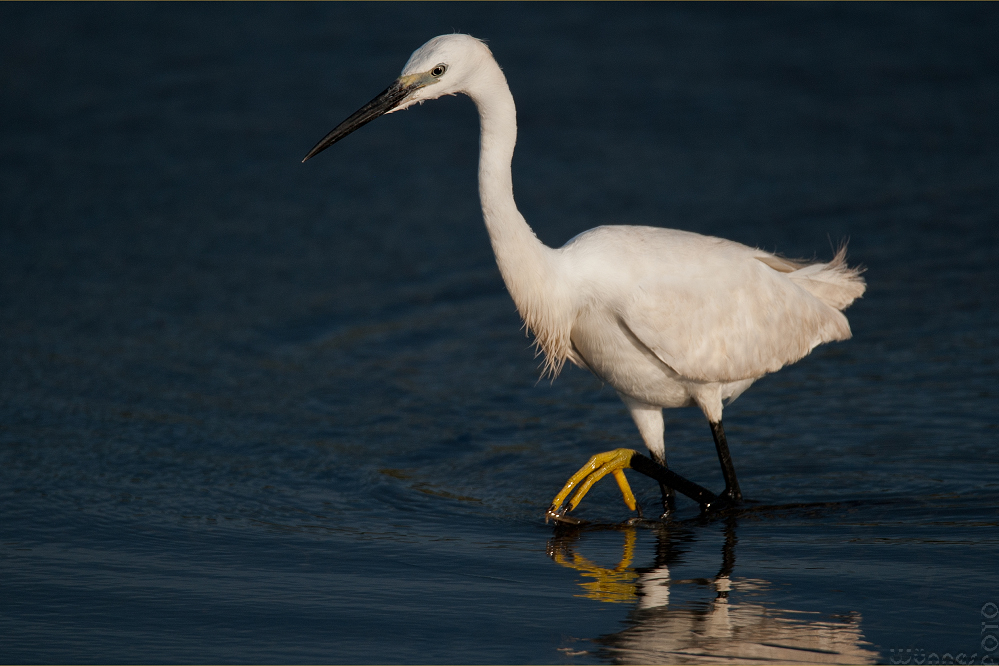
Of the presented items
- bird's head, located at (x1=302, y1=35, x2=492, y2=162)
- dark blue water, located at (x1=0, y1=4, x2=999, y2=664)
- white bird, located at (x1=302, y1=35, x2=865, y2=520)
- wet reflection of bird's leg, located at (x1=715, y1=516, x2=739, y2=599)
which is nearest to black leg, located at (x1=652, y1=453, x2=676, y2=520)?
white bird, located at (x1=302, y1=35, x2=865, y2=520)

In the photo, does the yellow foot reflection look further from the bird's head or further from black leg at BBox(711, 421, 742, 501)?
the bird's head

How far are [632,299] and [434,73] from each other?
57.6 inches

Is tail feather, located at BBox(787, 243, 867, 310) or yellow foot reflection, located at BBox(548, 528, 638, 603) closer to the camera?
yellow foot reflection, located at BBox(548, 528, 638, 603)

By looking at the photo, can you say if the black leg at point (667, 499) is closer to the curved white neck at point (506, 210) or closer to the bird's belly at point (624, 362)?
the bird's belly at point (624, 362)

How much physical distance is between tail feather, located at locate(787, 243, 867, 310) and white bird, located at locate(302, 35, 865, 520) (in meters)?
0.22

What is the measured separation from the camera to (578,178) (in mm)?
11680

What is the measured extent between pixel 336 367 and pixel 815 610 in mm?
4482

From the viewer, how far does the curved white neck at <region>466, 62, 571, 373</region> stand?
17.3ft

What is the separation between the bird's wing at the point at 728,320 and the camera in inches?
223

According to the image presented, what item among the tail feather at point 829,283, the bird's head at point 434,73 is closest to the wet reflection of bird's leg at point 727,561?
the tail feather at point 829,283

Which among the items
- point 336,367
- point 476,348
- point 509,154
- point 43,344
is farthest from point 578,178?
point 509,154

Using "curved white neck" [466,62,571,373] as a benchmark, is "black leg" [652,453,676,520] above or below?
below

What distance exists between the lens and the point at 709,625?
14.9 ft

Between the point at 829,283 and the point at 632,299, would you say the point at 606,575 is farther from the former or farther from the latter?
the point at 829,283
